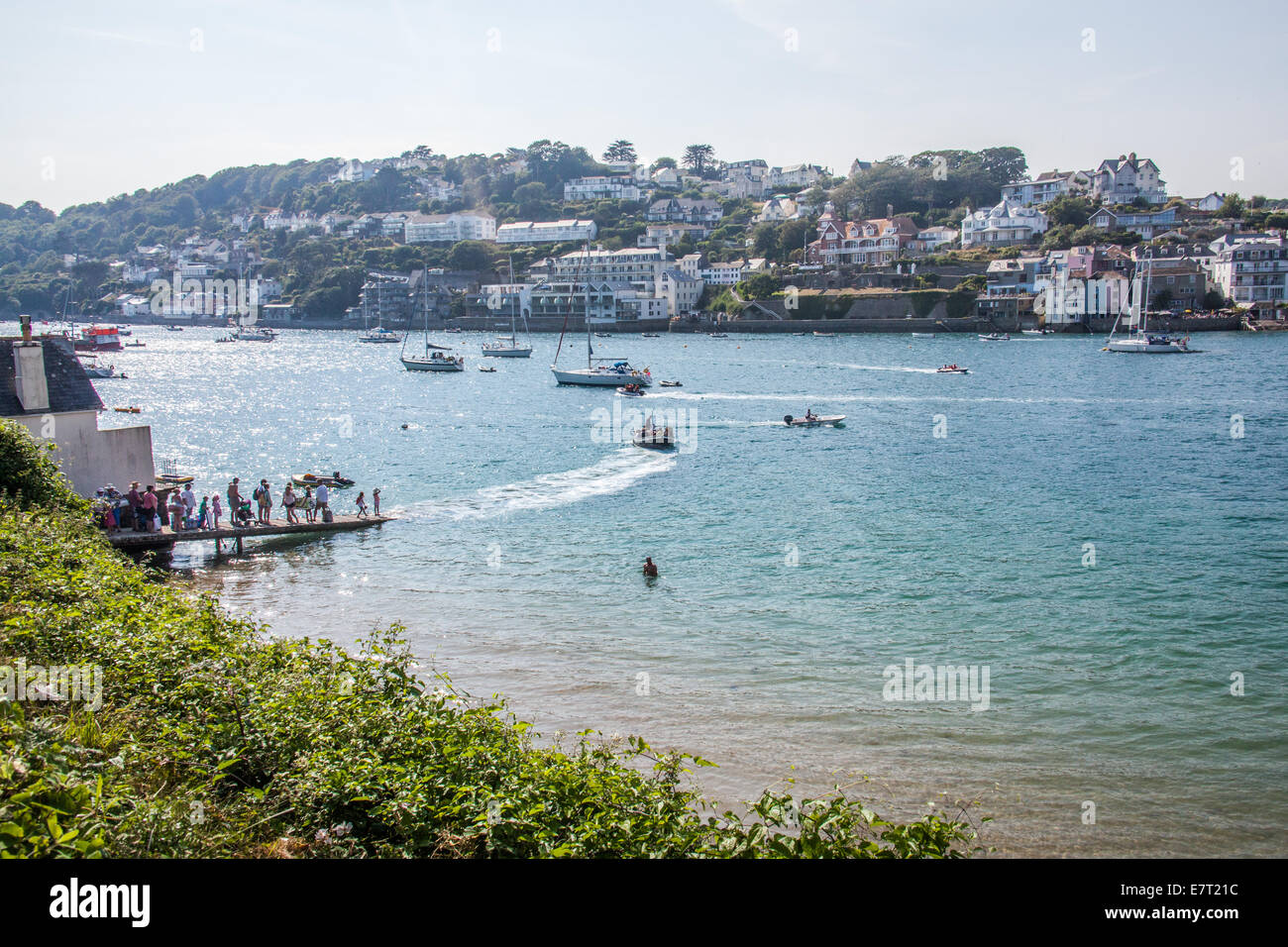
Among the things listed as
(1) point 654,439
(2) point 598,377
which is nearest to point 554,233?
(2) point 598,377

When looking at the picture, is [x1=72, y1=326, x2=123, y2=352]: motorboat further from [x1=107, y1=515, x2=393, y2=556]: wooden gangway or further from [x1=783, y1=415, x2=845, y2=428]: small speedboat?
[x1=107, y1=515, x2=393, y2=556]: wooden gangway

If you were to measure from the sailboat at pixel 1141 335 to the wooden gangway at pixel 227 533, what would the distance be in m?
86.4

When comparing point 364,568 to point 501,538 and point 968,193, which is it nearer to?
point 501,538

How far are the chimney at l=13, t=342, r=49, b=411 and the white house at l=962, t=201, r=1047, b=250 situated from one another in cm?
14405

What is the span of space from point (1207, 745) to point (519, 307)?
148692mm

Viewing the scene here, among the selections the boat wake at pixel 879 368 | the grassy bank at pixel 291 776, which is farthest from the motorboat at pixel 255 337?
the grassy bank at pixel 291 776

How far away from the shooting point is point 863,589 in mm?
21328

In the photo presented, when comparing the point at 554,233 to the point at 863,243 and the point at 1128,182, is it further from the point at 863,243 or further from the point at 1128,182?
the point at 1128,182

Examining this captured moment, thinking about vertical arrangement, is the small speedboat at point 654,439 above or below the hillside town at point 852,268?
below

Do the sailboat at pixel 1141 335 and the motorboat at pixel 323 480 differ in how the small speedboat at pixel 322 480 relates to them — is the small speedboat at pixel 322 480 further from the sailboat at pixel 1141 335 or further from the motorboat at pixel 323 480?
the sailboat at pixel 1141 335

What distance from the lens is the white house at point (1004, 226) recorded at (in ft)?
473

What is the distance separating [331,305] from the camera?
17575 centimetres
